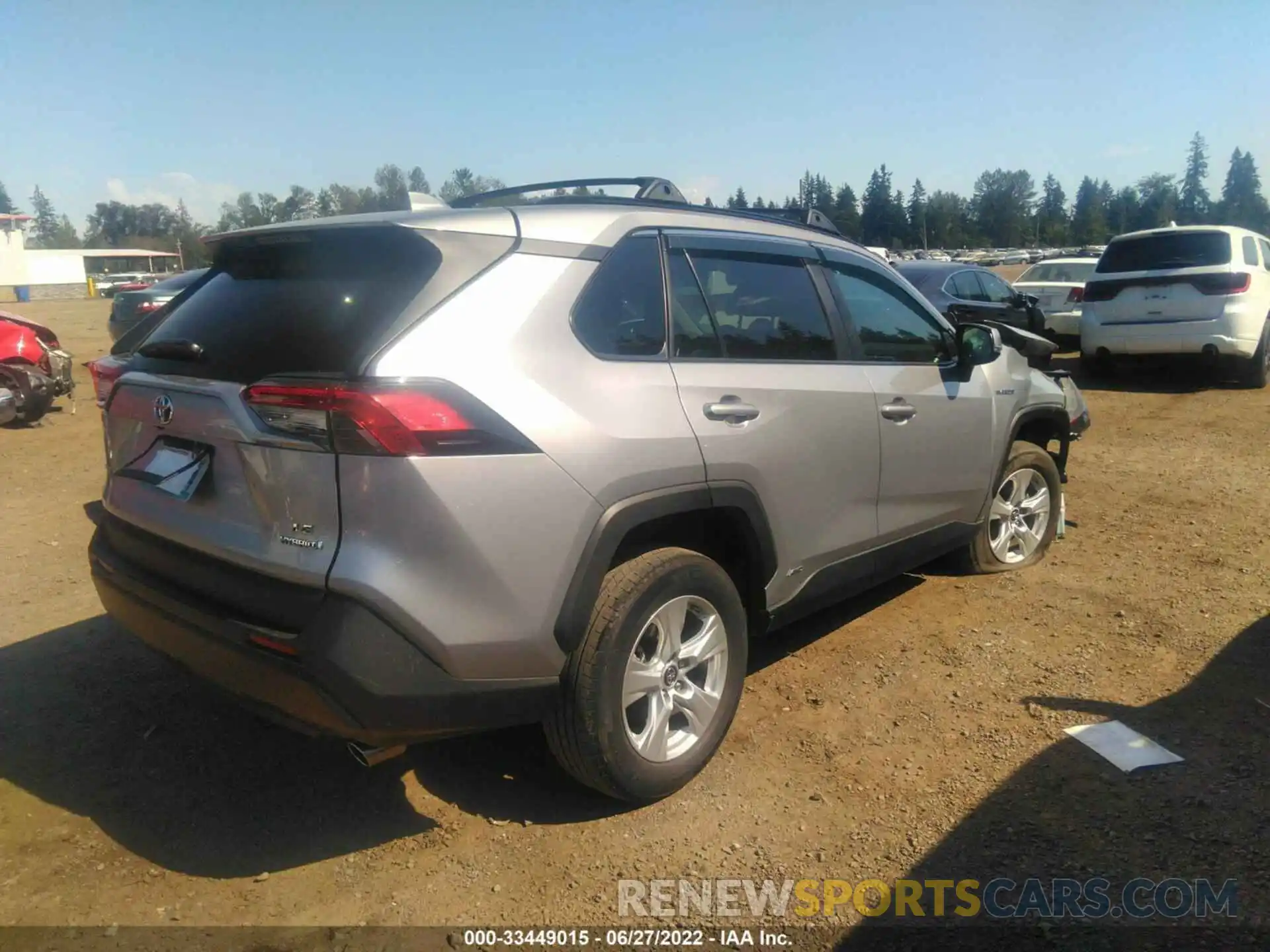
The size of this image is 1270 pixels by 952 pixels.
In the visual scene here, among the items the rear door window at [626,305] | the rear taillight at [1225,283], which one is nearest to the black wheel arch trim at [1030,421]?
the rear door window at [626,305]

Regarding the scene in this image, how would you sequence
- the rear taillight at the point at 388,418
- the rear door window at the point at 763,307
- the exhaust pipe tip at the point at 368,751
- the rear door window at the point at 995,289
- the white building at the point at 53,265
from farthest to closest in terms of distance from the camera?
Result: the white building at the point at 53,265 → the rear door window at the point at 995,289 → the rear door window at the point at 763,307 → the exhaust pipe tip at the point at 368,751 → the rear taillight at the point at 388,418

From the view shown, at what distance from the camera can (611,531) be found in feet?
8.80

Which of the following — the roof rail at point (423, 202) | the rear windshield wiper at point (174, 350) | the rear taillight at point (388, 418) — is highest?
the roof rail at point (423, 202)

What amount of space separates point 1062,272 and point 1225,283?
5.25 meters

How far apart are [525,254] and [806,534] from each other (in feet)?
4.95

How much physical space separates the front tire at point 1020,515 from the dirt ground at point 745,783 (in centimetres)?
22

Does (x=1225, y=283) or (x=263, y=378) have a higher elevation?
(x=263, y=378)

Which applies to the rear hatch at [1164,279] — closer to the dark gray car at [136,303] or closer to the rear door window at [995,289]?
the rear door window at [995,289]

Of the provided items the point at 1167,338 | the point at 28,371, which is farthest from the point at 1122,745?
the point at 28,371

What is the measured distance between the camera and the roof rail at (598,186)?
3.42 metres

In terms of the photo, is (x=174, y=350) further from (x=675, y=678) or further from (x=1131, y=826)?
(x=1131, y=826)

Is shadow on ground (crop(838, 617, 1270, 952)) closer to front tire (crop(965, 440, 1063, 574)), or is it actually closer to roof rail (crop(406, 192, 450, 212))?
front tire (crop(965, 440, 1063, 574))

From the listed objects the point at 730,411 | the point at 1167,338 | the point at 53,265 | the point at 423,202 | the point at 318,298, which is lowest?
the point at 1167,338

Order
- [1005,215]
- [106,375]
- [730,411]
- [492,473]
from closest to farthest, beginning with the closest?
[492,473] < [730,411] < [106,375] < [1005,215]
